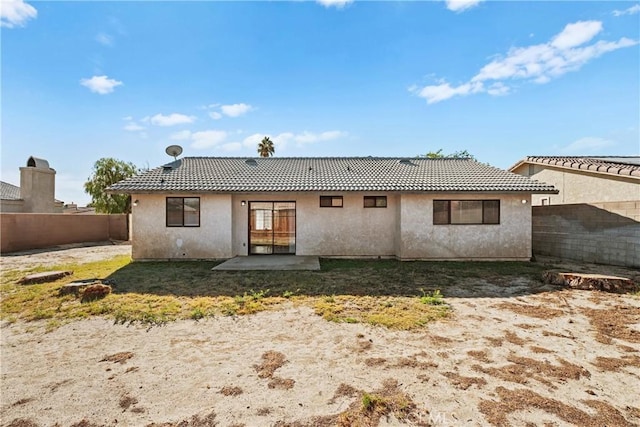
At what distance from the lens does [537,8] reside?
891cm

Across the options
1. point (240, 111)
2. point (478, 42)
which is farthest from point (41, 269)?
point (478, 42)

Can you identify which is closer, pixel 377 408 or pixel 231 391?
pixel 377 408

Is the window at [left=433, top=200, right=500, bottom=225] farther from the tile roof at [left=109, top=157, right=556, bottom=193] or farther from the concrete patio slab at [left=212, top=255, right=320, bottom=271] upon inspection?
the concrete patio slab at [left=212, top=255, right=320, bottom=271]

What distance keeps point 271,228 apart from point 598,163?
1458cm

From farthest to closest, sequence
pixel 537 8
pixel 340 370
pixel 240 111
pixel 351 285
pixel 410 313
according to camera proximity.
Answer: pixel 240 111
pixel 537 8
pixel 351 285
pixel 410 313
pixel 340 370

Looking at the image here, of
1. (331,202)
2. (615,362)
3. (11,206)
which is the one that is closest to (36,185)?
(11,206)

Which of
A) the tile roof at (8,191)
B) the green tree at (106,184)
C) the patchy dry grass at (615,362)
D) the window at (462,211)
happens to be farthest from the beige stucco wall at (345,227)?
the green tree at (106,184)

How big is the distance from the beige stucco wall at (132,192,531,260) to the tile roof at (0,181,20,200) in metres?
18.0

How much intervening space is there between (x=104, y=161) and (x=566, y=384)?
113 feet

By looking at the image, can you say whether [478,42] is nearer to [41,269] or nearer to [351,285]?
[351,285]

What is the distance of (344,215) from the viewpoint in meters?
11.0

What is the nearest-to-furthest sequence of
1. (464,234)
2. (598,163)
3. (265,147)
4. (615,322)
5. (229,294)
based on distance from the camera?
(615,322) < (229,294) < (464,234) < (598,163) < (265,147)

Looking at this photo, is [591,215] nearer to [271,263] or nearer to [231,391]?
[271,263]

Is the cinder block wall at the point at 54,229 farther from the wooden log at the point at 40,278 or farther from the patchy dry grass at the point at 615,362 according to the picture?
the patchy dry grass at the point at 615,362
